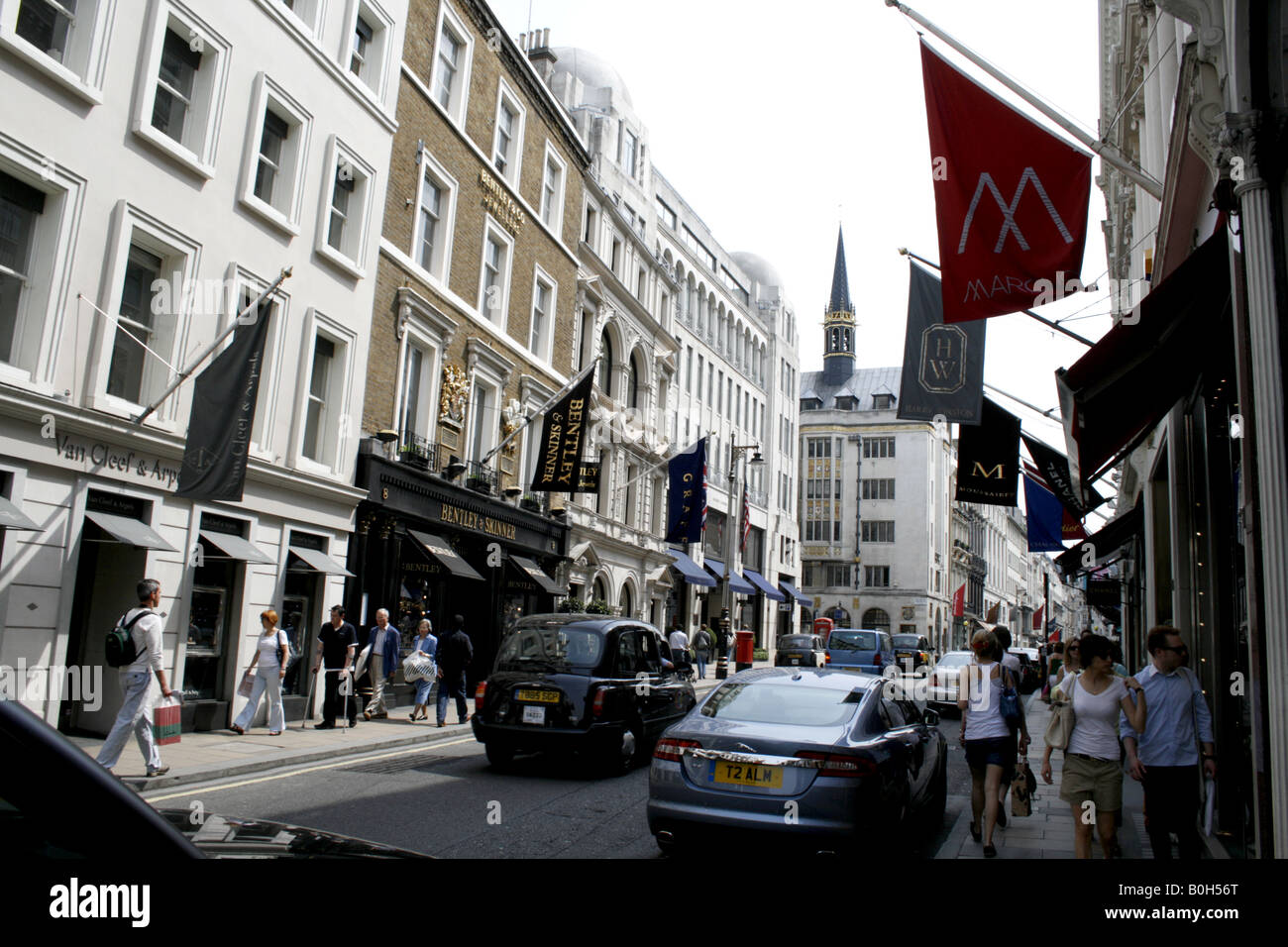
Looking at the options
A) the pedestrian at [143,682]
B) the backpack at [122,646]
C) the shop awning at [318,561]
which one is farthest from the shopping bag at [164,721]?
the shop awning at [318,561]

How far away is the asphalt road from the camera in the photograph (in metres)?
7.52

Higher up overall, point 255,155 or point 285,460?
point 255,155

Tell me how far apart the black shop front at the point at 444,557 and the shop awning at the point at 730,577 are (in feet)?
59.6

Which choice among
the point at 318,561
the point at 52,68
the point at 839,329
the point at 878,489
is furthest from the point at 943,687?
the point at 839,329

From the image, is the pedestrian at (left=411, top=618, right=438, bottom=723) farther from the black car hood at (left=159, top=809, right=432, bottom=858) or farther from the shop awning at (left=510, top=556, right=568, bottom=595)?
the black car hood at (left=159, top=809, right=432, bottom=858)

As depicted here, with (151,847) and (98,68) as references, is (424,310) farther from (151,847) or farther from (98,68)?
(151,847)

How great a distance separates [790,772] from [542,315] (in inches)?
896

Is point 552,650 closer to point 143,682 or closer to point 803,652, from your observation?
point 143,682

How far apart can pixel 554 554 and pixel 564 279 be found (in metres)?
8.57

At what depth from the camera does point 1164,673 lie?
6977 millimetres

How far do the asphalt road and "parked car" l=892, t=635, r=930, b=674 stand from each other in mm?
16310

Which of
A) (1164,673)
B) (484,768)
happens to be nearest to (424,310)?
(484,768)

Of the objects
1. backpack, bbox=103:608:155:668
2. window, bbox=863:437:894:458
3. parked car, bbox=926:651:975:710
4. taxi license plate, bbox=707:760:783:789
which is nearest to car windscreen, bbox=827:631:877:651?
parked car, bbox=926:651:975:710

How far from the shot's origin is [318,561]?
16312 millimetres
